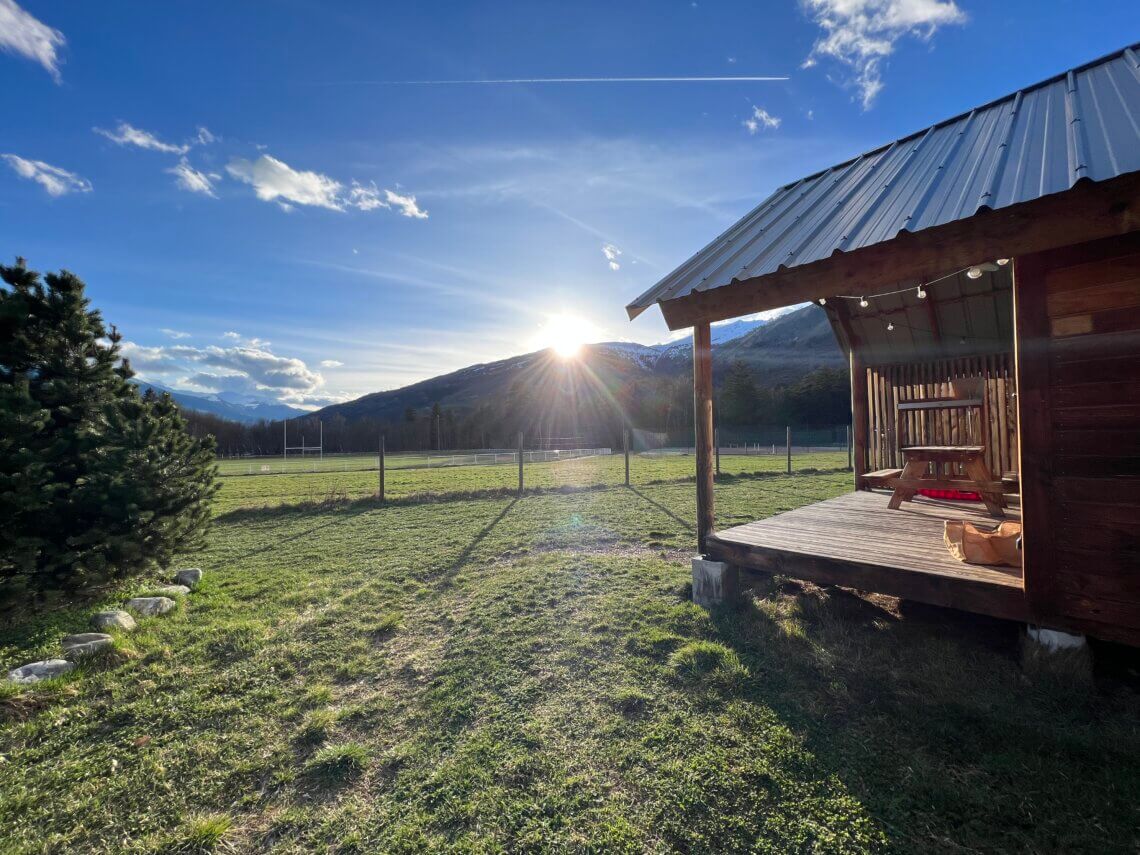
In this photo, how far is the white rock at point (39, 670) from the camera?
275 centimetres

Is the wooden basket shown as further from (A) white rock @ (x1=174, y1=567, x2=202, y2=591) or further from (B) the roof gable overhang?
(A) white rock @ (x1=174, y1=567, x2=202, y2=591)

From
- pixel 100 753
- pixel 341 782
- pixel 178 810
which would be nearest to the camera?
pixel 178 810

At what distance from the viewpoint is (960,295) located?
617 cm

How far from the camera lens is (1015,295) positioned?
2617 millimetres

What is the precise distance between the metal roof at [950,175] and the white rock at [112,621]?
15.9 feet

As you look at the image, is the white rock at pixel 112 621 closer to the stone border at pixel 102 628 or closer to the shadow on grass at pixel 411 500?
the stone border at pixel 102 628

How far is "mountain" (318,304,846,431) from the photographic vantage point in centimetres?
7581

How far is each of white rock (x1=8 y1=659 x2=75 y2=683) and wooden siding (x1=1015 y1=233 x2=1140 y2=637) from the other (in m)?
5.91

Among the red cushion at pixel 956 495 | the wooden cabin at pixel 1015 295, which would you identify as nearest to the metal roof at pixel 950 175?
the wooden cabin at pixel 1015 295

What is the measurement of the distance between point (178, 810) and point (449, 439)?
56.2 m

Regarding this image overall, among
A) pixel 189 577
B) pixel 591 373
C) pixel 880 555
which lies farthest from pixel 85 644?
pixel 591 373

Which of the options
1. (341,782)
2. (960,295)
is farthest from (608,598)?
(960,295)

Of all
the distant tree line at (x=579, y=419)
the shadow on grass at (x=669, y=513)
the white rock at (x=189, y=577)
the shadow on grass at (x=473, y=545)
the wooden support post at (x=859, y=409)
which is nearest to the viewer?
the white rock at (x=189, y=577)

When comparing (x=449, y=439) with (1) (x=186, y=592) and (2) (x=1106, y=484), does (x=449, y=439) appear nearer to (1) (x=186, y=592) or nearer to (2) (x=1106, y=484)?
(1) (x=186, y=592)
